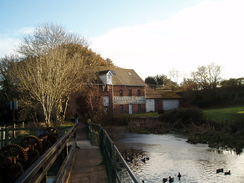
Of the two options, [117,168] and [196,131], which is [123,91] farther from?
[117,168]

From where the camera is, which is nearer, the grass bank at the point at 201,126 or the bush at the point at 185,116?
the grass bank at the point at 201,126

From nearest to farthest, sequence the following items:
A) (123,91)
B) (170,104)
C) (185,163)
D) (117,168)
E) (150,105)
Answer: (117,168)
(185,163)
(123,91)
(150,105)
(170,104)

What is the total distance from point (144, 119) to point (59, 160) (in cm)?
2617

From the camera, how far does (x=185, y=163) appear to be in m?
15.0

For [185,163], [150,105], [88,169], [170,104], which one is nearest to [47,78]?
[185,163]

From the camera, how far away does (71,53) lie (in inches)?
1421

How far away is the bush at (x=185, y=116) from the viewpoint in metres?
30.5

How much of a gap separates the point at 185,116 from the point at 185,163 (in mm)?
16970

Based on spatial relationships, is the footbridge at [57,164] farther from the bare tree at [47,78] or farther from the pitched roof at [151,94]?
the pitched roof at [151,94]

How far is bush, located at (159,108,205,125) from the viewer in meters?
30.5

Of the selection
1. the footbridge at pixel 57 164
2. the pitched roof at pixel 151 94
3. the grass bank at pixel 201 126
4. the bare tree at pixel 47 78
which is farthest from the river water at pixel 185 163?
the pitched roof at pixel 151 94

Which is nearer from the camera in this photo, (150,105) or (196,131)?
(196,131)

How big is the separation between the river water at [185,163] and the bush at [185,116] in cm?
930

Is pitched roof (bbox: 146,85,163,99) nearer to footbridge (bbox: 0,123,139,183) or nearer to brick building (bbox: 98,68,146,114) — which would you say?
brick building (bbox: 98,68,146,114)
